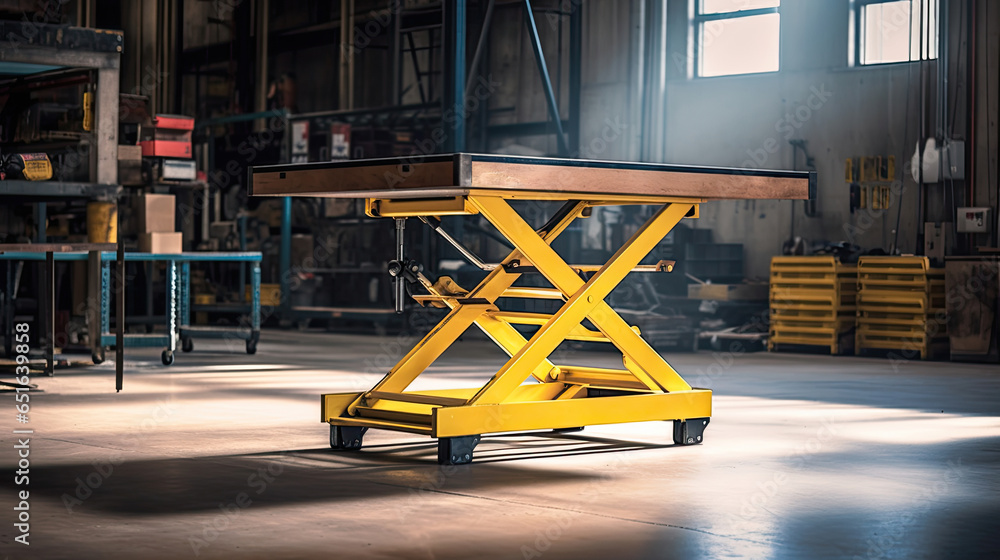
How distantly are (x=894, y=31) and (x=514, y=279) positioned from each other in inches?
385

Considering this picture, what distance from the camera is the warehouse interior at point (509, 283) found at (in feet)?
13.8

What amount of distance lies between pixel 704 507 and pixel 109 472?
87.0 inches

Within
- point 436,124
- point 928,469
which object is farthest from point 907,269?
point 928,469

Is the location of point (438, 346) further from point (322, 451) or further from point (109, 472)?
point (109, 472)

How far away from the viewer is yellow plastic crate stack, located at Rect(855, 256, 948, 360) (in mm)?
12578

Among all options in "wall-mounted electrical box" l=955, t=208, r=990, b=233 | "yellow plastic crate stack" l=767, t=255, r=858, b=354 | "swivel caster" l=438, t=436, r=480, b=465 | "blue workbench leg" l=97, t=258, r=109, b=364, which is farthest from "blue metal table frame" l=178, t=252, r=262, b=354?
"wall-mounted electrical box" l=955, t=208, r=990, b=233

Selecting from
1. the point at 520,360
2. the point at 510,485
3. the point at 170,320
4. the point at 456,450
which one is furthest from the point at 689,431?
the point at 170,320

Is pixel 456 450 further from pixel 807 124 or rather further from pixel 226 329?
pixel 807 124

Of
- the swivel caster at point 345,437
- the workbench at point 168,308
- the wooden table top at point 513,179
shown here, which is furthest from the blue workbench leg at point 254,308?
the swivel caster at point 345,437

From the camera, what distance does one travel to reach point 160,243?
11.1 meters

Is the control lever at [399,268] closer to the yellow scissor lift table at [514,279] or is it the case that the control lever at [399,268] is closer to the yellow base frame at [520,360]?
the yellow scissor lift table at [514,279]

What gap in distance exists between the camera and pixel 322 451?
551 cm

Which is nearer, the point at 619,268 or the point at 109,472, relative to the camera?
the point at 109,472

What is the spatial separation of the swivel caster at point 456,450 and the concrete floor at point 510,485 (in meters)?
0.09
